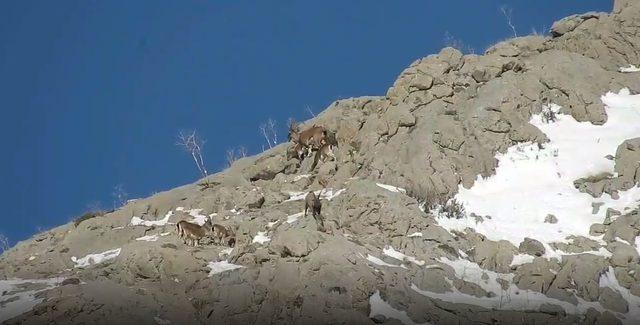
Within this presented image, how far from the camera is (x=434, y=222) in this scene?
28.0 metres

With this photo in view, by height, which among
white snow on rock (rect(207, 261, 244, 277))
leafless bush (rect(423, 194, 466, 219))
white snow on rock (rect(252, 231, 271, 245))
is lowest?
white snow on rock (rect(207, 261, 244, 277))

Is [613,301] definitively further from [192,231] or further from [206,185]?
[206,185]

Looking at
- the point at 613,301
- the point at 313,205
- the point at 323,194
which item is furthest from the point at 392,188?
the point at 613,301

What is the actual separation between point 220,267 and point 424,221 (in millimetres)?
7832

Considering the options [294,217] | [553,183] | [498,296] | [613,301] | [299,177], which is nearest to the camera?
[613,301]

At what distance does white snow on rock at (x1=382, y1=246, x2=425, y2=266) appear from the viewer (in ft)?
84.9

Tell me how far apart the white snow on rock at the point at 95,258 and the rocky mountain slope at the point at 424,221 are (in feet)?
0.39

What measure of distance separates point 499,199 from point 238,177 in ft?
41.6

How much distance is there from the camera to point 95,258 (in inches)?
1172

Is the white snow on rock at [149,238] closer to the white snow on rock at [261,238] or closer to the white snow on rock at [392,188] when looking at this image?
the white snow on rock at [261,238]

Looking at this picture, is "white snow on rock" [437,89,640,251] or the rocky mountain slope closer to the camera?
the rocky mountain slope

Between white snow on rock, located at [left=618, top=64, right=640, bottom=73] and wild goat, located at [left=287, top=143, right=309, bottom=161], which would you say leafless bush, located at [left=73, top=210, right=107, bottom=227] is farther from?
white snow on rock, located at [left=618, top=64, right=640, bottom=73]

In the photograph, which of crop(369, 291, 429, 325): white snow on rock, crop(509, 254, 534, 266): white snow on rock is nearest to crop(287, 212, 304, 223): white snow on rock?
crop(369, 291, 429, 325): white snow on rock

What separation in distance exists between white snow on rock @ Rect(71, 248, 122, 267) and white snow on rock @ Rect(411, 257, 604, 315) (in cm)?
1260
